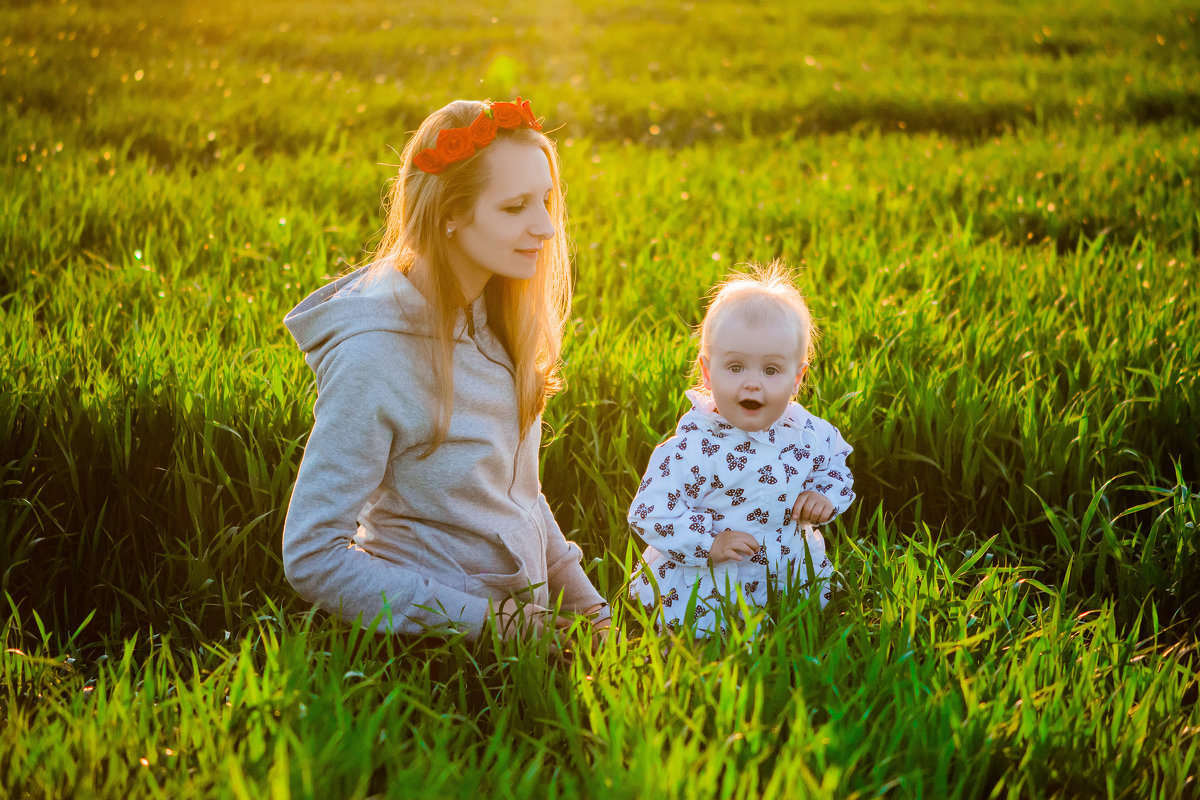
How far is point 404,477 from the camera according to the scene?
221 cm

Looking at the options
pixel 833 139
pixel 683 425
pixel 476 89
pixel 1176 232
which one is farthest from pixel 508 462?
pixel 476 89

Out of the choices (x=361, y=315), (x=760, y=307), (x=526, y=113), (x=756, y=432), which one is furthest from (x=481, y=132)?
(x=756, y=432)

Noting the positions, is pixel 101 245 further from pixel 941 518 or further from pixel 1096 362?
pixel 1096 362

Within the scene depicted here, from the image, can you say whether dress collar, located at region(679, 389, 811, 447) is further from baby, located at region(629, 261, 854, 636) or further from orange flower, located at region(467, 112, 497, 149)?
orange flower, located at region(467, 112, 497, 149)

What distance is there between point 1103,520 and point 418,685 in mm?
1792

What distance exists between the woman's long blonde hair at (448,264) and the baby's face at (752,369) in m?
0.42

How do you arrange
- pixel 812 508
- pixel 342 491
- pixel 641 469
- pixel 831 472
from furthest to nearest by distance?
1. pixel 641 469
2. pixel 831 472
3. pixel 812 508
4. pixel 342 491

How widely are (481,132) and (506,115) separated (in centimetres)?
8

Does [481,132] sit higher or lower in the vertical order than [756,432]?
higher

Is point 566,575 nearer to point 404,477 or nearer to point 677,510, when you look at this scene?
point 677,510

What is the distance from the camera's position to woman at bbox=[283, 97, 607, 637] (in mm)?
2051

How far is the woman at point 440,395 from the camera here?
2.05m

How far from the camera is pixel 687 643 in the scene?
2.12 meters

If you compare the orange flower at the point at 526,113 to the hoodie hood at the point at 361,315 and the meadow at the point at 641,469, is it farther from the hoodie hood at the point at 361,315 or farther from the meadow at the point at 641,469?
the meadow at the point at 641,469
